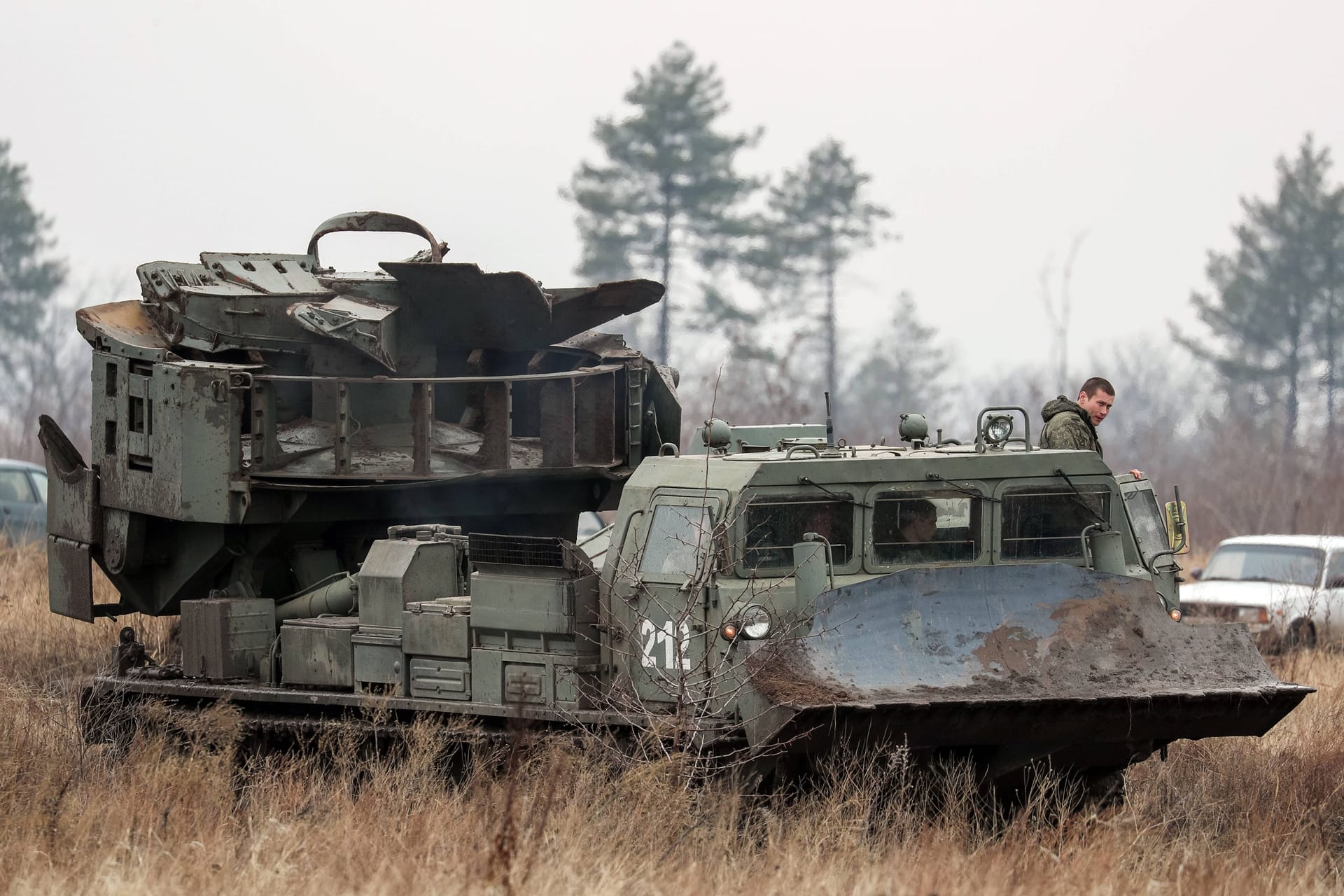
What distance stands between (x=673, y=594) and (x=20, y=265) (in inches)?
1716

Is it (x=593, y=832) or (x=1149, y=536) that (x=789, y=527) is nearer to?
(x=593, y=832)

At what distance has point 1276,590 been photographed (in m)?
17.7

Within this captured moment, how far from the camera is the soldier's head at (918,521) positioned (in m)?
9.15

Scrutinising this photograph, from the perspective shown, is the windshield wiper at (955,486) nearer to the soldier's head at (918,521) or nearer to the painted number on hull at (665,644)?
the soldier's head at (918,521)

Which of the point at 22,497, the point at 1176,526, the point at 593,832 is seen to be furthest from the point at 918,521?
the point at 22,497

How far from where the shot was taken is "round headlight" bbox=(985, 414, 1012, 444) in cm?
956

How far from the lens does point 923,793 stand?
335 inches

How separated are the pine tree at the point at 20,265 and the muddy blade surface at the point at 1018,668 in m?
43.6

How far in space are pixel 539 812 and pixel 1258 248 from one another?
40056 millimetres

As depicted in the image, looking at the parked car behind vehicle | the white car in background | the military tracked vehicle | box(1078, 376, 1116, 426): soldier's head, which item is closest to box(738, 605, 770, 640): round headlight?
the military tracked vehicle

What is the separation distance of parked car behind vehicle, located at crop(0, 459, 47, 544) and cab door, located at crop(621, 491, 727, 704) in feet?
48.7

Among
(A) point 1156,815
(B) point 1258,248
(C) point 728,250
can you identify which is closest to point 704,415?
A: (C) point 728,250

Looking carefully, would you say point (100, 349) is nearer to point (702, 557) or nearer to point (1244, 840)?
point (702, 557)

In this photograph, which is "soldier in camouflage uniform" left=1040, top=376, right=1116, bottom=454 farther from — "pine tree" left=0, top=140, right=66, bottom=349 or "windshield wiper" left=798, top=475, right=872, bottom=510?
"pine tree" left=0, top=140, right=66, bottom=349
